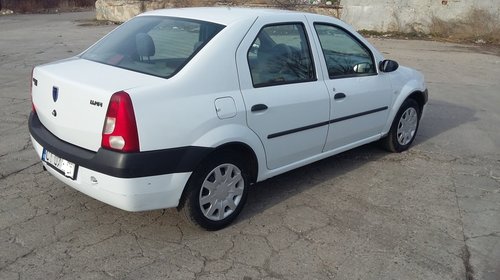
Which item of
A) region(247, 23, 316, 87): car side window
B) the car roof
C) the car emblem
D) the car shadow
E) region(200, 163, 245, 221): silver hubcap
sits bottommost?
the car shadow

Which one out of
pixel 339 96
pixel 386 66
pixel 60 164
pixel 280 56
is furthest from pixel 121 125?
pixel 386 66

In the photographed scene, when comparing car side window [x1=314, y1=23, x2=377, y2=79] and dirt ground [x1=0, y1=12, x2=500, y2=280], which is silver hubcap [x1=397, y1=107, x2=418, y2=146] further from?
car side window [x1=314, y1=23, x2=377, y2=79]

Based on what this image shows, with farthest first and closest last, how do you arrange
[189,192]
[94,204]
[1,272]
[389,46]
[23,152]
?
1. [389,46]
2. [23,152]
3. [94,204]
4. [189,192]
5. [1,272]

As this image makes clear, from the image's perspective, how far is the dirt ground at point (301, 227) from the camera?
122 inches

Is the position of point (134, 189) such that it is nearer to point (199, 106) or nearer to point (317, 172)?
point (199, 106)

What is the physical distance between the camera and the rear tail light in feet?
9.39

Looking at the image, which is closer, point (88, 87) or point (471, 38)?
point (88, 87)

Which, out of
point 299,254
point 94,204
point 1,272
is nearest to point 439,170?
point 299,254

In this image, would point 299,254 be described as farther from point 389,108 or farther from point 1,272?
point 389,108

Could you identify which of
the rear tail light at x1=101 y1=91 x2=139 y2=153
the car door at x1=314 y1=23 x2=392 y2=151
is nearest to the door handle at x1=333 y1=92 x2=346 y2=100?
A: the car door at x1=314 y1=23 x2=392 y2=151

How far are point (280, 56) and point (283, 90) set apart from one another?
12.8 inches

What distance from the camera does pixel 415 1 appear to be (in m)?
17.2

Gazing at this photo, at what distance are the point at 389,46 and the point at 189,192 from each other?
13.5 m

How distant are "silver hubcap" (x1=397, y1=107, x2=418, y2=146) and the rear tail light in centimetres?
345
